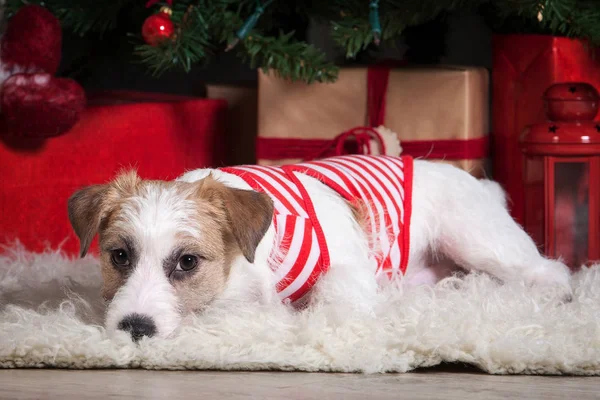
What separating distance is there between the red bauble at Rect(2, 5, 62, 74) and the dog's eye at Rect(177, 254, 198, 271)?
3.60 ft

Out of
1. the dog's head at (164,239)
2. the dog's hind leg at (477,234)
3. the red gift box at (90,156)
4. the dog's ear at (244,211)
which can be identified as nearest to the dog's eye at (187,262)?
the dog's head at (164,239)

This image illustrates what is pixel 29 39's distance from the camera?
8.25ft

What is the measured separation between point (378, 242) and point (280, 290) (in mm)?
340

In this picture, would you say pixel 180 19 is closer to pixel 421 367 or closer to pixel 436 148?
pixel 436 148

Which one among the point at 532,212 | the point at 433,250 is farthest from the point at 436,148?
the point at 433,250

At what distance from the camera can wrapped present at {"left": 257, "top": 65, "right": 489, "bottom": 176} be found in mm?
2922

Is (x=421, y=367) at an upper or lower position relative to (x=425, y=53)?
lower

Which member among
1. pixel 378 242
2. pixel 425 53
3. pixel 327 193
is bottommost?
pixel 378 242

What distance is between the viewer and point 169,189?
5.98 ft

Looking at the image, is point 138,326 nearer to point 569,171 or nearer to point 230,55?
point 569,171

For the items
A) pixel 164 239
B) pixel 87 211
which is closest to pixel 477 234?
pixel 164 239

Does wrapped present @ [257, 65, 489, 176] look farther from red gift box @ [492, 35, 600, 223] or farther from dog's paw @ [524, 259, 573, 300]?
dog's paw @ [524, 259, 573, 300]

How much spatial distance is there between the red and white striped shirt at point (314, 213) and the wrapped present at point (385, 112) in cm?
57

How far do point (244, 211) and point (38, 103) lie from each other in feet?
3.33
